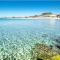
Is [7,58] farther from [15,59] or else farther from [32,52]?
[32,52]

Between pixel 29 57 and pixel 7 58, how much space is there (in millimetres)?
2042

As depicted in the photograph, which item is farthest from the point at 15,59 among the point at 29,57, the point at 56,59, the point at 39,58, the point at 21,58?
the point at 56,59

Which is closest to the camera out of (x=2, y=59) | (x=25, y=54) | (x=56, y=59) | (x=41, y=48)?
(x=56, y=59)

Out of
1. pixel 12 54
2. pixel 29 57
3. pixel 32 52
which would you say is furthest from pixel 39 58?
pixel 12 54

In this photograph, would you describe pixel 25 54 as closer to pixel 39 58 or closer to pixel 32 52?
pixel 32 52

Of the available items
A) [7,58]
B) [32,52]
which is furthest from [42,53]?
[7,58]

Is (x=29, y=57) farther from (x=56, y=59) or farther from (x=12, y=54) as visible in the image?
(x=56, y=59)

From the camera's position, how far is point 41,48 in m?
15.5

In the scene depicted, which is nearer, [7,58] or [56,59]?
[56,59]

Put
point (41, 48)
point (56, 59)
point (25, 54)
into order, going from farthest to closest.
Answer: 1. point (41, 48)
2. point (25, 54)
3. point (56, 59)

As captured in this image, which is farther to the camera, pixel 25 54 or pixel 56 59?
pixel 25 54

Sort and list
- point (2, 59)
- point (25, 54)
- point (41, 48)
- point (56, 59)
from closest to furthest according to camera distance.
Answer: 1. point (56, 59)
2. point (2, 59)
3. point (25, 54)
4. point (41, 48)

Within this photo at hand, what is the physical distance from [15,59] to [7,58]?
30.4 inches

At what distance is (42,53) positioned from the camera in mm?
13984
